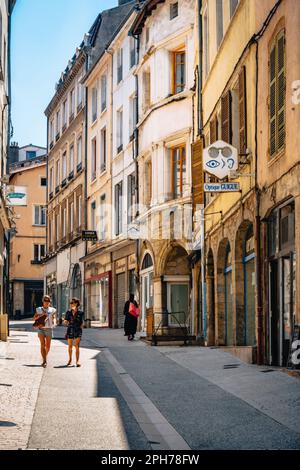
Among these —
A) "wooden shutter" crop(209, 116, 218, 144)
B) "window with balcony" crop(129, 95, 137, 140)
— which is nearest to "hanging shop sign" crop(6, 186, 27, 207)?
"wooden shutter" crop(209, 116, 218, 144)

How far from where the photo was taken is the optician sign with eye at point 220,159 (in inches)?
774

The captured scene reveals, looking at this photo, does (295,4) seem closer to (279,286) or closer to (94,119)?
(279,286)

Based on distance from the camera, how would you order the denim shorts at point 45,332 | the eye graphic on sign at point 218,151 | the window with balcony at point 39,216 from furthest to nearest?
the window with balcony at point 39,216
the denim shorts at point 45,332
the eye graphic on sign at point 218,151

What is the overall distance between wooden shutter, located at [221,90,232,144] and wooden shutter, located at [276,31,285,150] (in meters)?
4.93

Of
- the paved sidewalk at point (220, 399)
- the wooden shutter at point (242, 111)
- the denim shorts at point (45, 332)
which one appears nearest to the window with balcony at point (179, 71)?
the wooden shutter at point (242, 111)

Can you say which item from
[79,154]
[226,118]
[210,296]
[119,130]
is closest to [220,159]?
[226,118]

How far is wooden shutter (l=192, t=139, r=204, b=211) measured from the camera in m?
27.0

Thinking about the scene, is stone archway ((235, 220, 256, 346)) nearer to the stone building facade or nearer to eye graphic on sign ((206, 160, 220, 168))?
eye graphic on sign ((206, 160, 220, 168))

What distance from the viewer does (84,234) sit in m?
44.3

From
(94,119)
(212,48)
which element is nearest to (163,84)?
(212,48)

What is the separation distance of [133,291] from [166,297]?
5.46 m

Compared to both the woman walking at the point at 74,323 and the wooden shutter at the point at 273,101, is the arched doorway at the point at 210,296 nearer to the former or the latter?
the woman walking at the point at 74,323

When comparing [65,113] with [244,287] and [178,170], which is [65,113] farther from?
[244,287]

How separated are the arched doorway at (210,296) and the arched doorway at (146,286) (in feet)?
25.9
